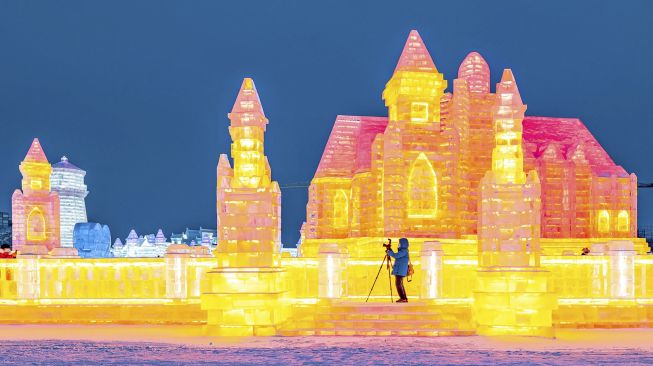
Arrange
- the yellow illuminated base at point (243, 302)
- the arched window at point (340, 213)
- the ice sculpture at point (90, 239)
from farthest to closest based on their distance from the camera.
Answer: the ice sculpture at point (90, 239) < the arched window at point (340, 213) < the yellow illuminated base at point (243, 302)

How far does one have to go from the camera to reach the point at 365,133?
26969 millimetres

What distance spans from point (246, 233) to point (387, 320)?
3.58m

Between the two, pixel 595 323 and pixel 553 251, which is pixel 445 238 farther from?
pixel 595 323

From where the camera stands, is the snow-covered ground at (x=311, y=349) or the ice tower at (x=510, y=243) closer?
the snow-covered ground at (x=311, y=349)

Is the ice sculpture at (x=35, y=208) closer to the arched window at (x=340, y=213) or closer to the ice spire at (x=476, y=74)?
the arched window at (x=340, y=213)

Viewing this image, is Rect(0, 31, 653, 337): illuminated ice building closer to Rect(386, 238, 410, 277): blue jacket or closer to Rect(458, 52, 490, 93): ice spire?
Rect(386, 238, 410, 277): blue jacket

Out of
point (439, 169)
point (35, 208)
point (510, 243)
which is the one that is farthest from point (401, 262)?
point (35, 208)

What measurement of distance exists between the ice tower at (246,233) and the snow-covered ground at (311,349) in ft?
3.45

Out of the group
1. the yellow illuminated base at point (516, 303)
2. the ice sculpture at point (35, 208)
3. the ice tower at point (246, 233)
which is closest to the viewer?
the yellow illuminated base at point (516, 303)

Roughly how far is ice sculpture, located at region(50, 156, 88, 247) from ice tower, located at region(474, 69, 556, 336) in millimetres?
62835

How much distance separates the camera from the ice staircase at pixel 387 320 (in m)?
14.2

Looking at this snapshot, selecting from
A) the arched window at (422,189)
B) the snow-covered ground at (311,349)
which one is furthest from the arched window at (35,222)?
the arched window at (422,189)

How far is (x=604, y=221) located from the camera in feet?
87.6

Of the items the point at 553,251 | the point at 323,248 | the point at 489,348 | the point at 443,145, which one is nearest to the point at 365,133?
the point at 443,145
